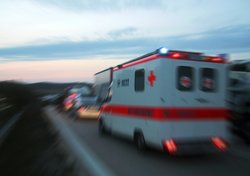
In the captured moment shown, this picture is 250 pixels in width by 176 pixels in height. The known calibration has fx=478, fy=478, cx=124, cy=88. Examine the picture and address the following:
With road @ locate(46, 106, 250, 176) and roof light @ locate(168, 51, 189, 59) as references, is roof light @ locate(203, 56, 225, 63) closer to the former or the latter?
roof light @ locate(168, 51, 189, 59)

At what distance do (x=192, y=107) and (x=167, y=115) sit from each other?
0.71 metres

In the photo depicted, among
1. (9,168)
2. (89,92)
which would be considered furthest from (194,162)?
(89,92)

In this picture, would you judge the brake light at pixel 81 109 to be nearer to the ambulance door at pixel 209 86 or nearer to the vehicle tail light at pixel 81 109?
the vehicle tail light at pixel 81 109

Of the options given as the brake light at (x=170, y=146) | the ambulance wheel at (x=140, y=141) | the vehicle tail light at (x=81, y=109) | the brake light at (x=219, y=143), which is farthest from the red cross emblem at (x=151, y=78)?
the vehicle tail light at (x=81, y=109)

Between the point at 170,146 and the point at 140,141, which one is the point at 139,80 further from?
the point at 170,146

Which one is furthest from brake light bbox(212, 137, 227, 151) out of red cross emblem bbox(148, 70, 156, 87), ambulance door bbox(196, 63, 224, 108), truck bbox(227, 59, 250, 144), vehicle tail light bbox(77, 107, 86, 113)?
vehicle tail light bbox(77, 107, 86, 113)

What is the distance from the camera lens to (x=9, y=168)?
12.4 meters

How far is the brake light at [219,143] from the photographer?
11.4 metres

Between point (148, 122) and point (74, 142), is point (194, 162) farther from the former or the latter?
point (74, 142)

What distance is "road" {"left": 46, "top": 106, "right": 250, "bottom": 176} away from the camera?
10086 millimetres

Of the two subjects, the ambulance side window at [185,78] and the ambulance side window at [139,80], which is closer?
the ambulance side window at [185,78]

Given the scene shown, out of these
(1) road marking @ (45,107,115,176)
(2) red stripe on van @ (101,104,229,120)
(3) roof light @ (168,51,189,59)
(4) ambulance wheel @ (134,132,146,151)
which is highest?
(3) roof light @ (168,51,189,59)

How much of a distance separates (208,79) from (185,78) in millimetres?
686

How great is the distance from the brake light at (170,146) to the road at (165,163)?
0.34 m
